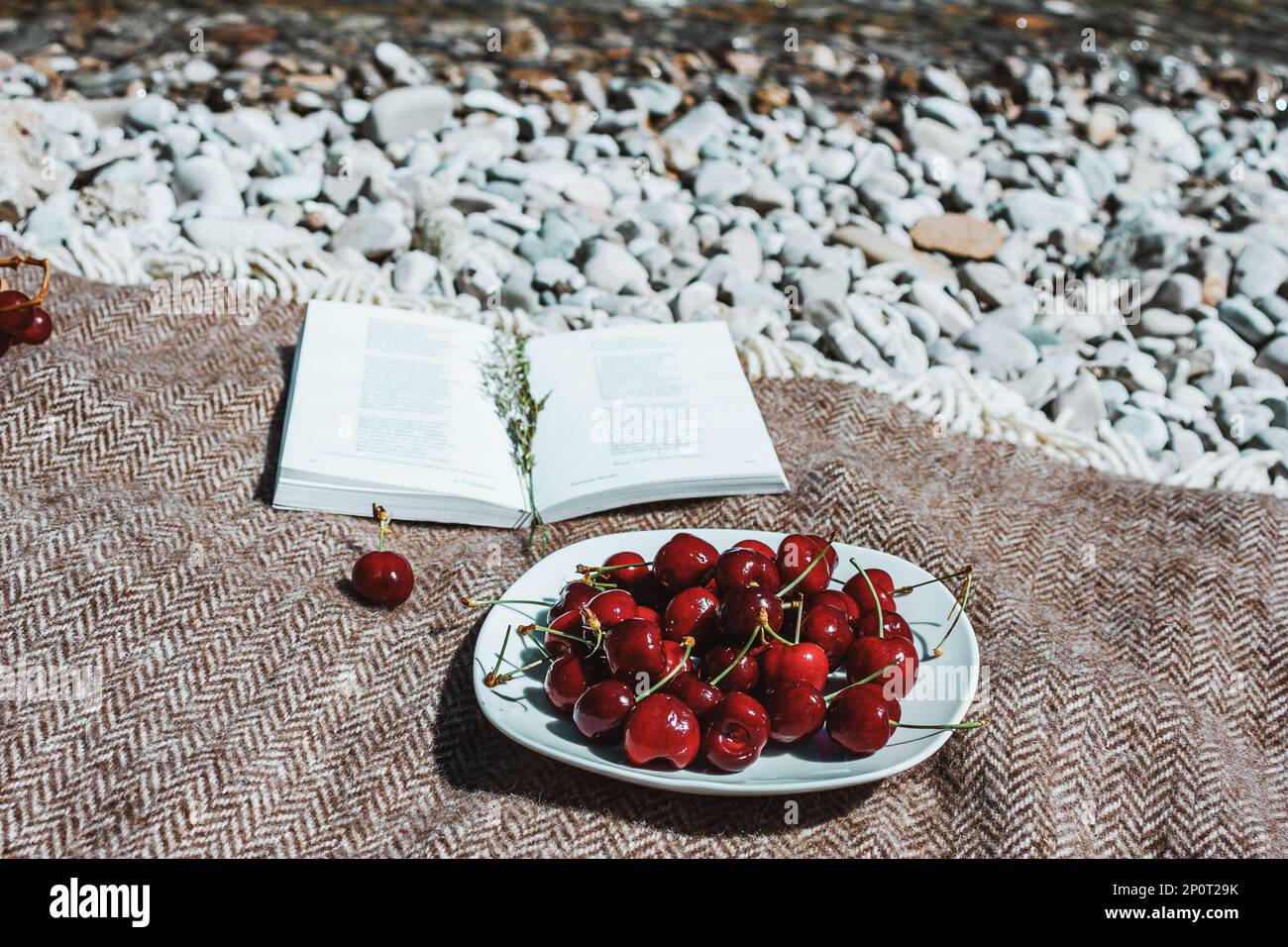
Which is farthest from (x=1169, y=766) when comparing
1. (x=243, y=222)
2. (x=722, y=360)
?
(x=243, y=222)

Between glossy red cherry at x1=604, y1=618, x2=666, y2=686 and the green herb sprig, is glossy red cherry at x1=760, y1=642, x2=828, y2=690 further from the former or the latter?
the green herb sprig

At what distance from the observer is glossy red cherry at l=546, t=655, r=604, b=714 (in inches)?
58.3

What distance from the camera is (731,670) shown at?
4.78 ft

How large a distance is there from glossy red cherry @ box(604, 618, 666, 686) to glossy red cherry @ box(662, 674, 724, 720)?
0.03m

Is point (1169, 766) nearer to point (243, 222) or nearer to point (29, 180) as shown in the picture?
point (243, 222)

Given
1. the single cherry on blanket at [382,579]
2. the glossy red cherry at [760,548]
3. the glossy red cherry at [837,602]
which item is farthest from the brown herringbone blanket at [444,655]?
the glossy red cherry at [760,548]

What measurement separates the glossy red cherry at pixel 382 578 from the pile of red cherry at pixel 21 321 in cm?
88

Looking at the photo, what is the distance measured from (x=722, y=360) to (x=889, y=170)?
1.79m

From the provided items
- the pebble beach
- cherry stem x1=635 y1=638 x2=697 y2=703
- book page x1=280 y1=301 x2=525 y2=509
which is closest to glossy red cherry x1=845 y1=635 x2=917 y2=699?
cherry stem x1=635 y1=638 x2=697 y2=703

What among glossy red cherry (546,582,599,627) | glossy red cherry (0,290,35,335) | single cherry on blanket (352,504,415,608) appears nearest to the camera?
glossy red cherry (546,582,599,627)

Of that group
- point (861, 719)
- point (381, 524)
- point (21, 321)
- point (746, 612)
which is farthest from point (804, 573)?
point (21, 321)

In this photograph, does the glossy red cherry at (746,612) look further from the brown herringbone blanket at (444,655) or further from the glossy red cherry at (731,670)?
the brown herringbone blanket at (444,655)

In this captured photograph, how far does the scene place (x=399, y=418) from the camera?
2.09 meters

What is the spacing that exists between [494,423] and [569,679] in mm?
776
